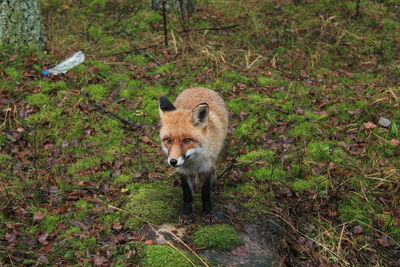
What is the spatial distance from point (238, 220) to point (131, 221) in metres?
1.44

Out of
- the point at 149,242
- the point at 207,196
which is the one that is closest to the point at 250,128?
the point at 207,196

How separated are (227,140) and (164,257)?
340 cm

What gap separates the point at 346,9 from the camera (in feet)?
39.2

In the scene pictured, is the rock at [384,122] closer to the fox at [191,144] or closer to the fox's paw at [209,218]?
the fox at [191,144]

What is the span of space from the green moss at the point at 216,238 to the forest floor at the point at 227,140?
18mm

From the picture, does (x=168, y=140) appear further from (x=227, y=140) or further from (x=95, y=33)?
(x=95, y=33)

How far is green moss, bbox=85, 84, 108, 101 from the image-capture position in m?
8.34

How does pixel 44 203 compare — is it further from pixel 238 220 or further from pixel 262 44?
pixel 262 44

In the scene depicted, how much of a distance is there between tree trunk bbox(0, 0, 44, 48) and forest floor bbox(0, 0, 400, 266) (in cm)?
29

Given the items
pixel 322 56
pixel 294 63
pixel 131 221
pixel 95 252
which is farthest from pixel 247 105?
pixel 95 252

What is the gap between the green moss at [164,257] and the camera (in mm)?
4426

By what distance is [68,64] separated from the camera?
29.1 feet

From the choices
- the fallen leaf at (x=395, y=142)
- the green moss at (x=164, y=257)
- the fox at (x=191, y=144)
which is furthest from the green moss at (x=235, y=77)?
the green moss at (x=164, y=257)

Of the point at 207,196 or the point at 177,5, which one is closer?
the point at 207,196
